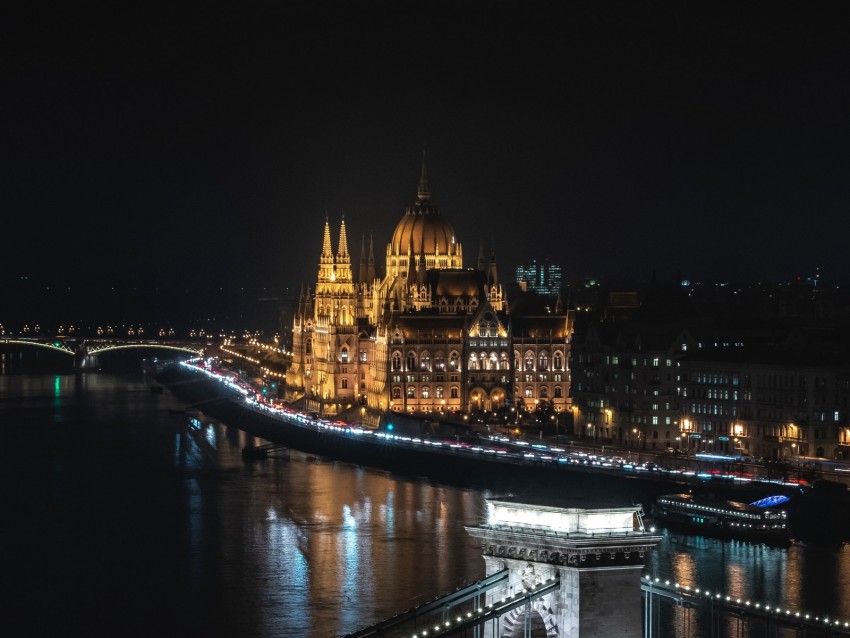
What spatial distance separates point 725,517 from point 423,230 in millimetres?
49198

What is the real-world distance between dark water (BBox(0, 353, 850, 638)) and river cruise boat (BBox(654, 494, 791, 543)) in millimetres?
812

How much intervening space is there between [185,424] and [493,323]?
727 inches

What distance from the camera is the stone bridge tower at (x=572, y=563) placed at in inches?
788

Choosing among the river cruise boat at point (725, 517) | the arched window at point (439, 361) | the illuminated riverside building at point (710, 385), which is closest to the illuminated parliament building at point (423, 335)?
the arched window at point (439, 361)

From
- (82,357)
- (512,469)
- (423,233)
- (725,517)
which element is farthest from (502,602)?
(82,357)

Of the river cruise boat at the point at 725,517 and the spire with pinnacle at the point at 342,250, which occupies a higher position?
the spire with pinnacle at the point at 342,250

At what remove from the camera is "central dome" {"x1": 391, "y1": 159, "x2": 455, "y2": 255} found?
315 feet

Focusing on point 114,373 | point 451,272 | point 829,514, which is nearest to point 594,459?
point 829,514

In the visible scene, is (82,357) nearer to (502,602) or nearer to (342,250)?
(342,250)

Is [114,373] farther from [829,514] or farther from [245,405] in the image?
[829,514]

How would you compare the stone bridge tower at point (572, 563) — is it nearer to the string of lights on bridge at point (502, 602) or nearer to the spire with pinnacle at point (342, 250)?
the string of lights on bridge at point (502, 602)

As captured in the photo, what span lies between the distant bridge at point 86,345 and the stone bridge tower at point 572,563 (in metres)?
135

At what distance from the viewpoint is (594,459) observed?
199 feet

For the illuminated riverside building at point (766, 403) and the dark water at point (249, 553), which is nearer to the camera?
the dark water at point (249, 553)
